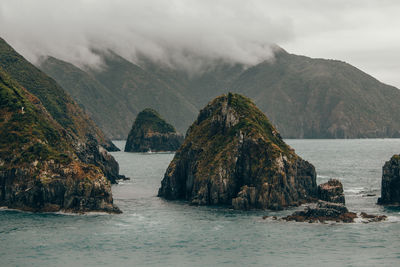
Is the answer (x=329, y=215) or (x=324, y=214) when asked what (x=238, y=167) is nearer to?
(x=324, y=214)

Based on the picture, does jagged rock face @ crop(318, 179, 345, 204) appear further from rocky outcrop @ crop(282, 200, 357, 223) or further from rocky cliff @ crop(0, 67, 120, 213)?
rocky cliff @ crop(0, 67, 120, 213)

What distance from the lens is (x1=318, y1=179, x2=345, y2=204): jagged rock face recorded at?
5548 inches

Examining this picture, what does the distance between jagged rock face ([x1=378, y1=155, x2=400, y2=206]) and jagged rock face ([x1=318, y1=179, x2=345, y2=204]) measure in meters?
11.5

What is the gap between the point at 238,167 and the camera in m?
146

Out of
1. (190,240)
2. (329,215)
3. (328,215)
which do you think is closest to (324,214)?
(328,215)

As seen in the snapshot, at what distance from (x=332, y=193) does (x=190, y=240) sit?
5425cm

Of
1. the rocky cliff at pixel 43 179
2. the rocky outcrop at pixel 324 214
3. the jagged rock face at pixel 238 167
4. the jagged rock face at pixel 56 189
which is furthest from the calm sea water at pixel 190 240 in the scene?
the jagged rock face at pixel 238 167

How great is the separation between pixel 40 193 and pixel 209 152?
49.4 metres

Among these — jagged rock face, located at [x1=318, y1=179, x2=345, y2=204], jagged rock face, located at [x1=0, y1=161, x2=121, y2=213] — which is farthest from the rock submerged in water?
jagged rock face, located at [x1=0, y1=161, x2=121, y2=213]

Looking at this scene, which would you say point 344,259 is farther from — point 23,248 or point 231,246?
point 23,248

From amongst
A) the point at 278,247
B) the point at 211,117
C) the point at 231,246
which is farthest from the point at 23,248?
the point at 211,117

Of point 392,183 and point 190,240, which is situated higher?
point 392,183

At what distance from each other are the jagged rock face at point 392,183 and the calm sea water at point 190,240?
709 centimetres

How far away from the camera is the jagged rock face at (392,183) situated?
456 ft
